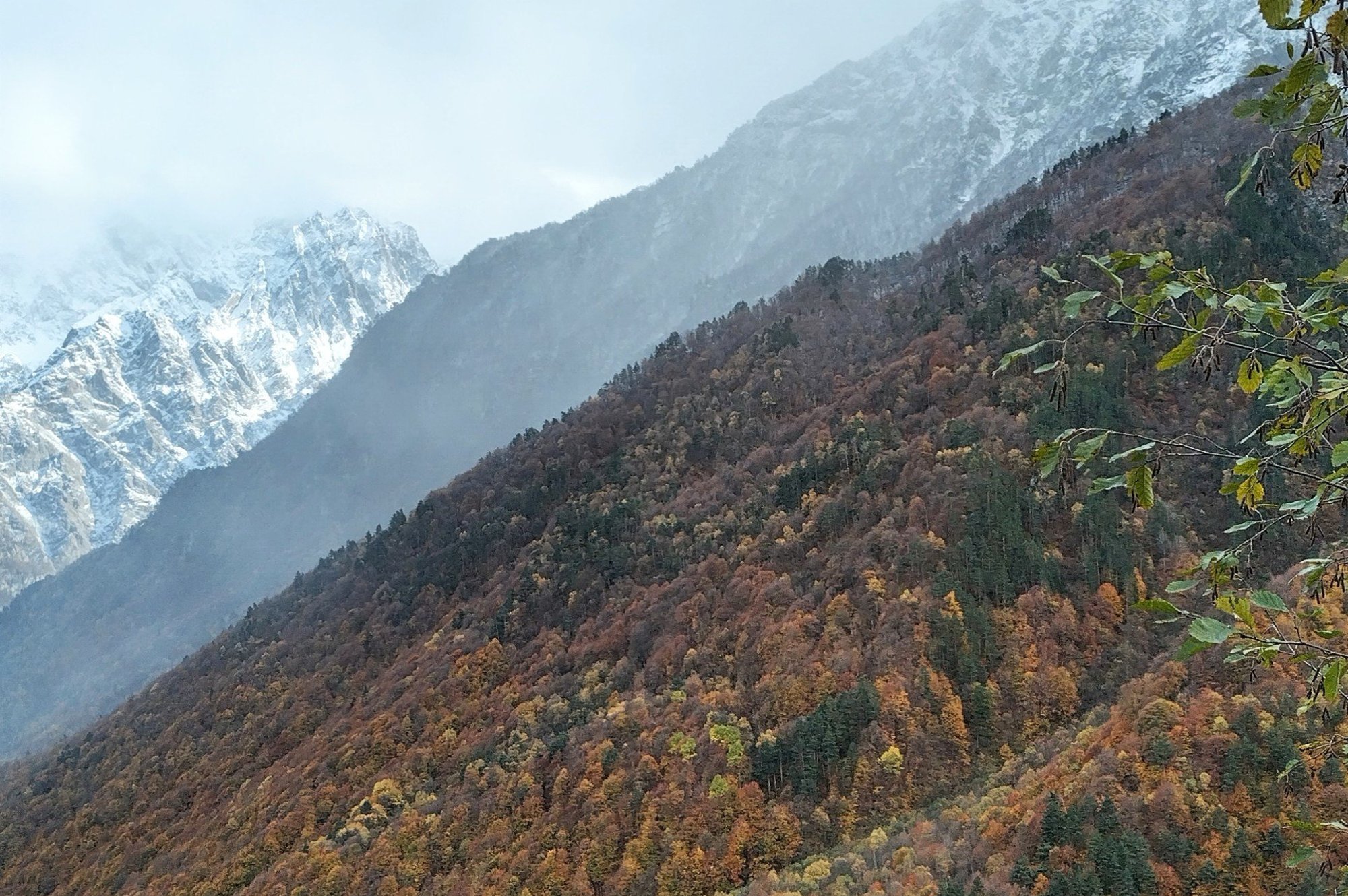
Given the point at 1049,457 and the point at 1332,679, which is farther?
the point at 1049,457

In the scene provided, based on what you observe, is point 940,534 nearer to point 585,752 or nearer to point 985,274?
point 585,752

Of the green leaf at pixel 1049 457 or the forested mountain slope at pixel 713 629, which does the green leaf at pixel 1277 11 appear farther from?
the forested mountain slope at pixel 713 629

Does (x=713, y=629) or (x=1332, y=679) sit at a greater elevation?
(x=1332, y=679)

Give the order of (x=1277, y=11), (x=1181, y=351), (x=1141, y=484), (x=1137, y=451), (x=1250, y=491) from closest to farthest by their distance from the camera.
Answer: (x=1277, y=11)
(x=1137, y=451)
(x=1141, y=484)
(x=1181, y=351)
(x=1250, y=491)

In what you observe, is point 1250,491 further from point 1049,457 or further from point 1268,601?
point 1049,457

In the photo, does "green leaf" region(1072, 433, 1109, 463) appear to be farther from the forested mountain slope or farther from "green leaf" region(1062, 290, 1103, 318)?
the forested mountain slope

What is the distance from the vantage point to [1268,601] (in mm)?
4160

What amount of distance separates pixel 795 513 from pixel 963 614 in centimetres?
2905

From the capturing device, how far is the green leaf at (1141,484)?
4.27 m

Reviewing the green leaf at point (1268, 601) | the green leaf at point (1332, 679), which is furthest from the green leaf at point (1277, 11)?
the green leaf at point (1332, 679)

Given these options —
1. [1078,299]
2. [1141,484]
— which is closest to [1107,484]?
[1141,484]

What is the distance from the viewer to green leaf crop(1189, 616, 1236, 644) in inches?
147

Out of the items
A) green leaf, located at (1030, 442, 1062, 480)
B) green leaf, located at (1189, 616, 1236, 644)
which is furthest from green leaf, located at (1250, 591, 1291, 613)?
green leaf, located at (1030, 442, 1062, 480)

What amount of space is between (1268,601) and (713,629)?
291 feet
